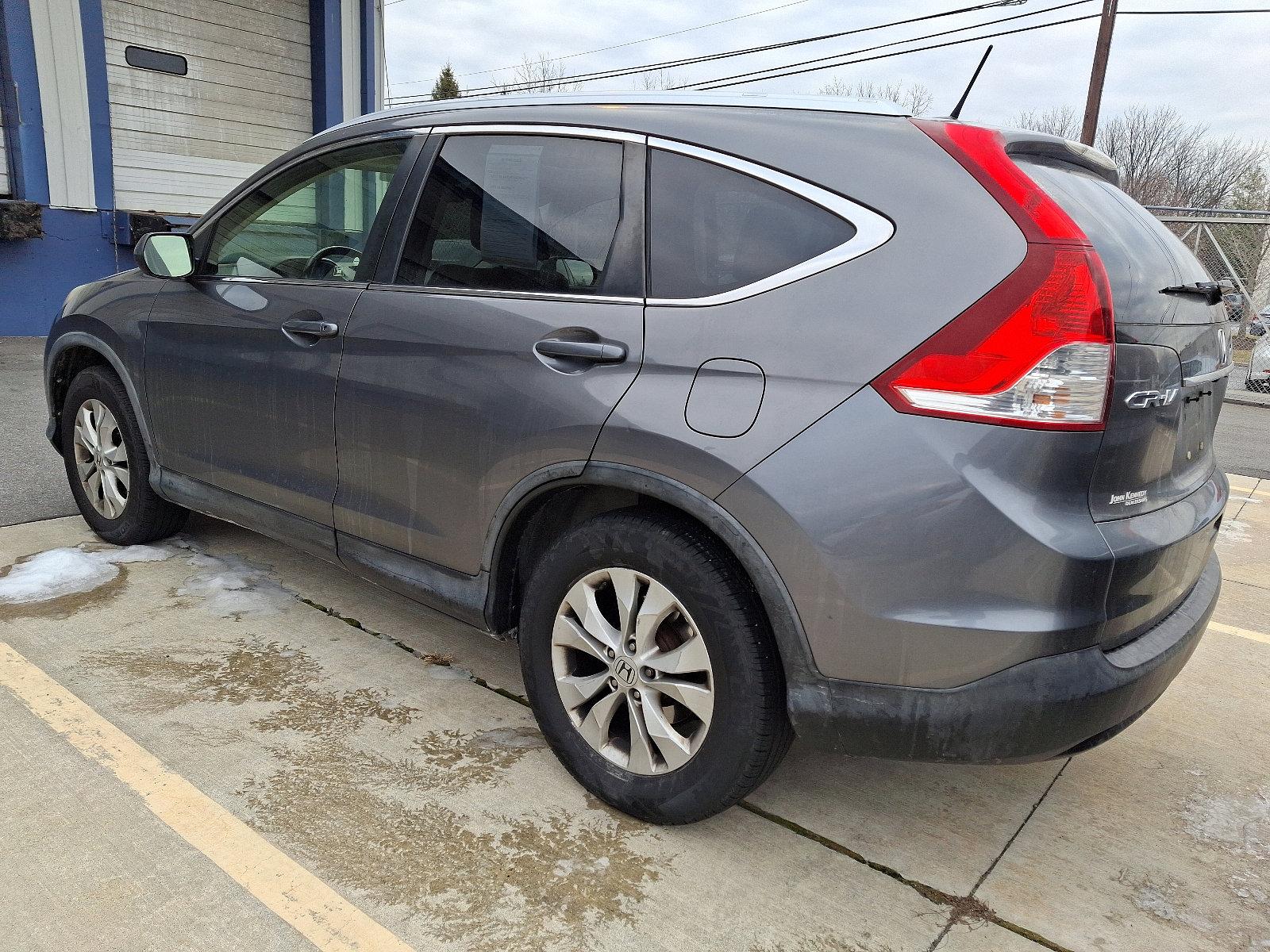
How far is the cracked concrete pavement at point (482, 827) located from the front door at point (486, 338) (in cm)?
57

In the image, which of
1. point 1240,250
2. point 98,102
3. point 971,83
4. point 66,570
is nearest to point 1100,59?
point 1240,250

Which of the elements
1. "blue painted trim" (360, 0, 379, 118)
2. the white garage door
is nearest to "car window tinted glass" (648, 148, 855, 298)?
the white garage door

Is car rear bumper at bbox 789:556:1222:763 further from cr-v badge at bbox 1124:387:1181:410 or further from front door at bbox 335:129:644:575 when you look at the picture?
front door at bbox 335:129:644:575

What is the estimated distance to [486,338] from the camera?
253cm

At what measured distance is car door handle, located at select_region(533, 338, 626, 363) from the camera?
7.43 ft

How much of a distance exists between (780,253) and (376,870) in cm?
167

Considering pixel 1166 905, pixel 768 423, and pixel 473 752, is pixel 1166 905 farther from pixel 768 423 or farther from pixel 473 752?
pixel 473 752

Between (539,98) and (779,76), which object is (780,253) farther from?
(779,76)

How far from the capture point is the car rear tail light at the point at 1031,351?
1.84 m

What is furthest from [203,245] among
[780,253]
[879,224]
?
[879,224]

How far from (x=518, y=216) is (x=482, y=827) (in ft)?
5.30

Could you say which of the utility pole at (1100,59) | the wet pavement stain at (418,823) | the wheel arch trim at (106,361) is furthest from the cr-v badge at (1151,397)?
the utility pole at (1100,59)

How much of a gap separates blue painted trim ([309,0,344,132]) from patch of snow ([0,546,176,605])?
8033mm

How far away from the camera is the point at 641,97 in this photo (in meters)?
2.48
